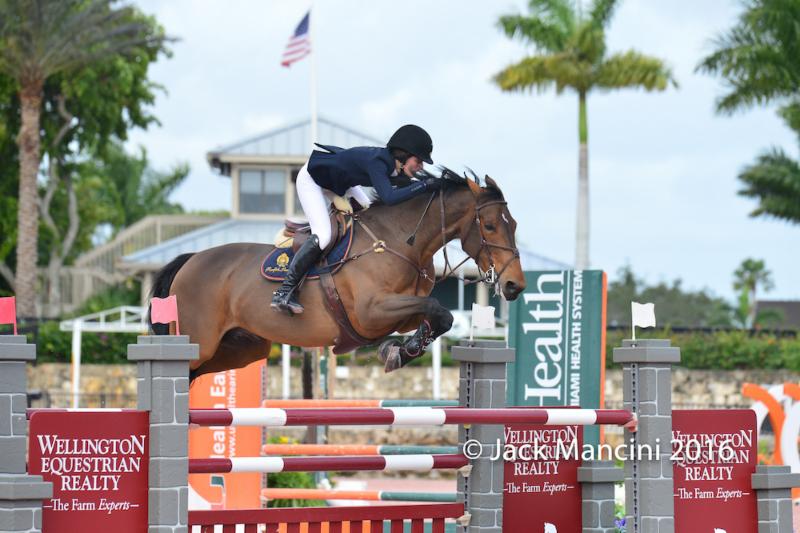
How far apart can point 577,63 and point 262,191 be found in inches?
338

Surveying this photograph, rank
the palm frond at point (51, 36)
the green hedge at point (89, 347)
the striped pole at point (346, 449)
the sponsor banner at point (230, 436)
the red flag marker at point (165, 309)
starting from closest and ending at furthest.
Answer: the red flag marker at point (165, 309) < the striped pole at point (346, 449) < the sponsor banner at point (230, 436) < the green hedge at point (89, 347) < the palm frond at point (51, 36)

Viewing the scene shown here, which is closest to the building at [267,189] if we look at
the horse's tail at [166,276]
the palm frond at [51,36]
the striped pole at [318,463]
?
the palm frond at [51,36]

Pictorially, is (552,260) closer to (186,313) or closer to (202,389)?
(202,389)

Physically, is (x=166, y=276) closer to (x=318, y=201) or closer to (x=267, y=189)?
(x=318, y=201)

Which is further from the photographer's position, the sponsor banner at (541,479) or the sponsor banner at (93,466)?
the sponsor banner at (541,479)

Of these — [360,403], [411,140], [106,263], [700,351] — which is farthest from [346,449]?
[106,263]

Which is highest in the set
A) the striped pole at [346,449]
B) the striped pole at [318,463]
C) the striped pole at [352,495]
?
the striped pole at [318,463]

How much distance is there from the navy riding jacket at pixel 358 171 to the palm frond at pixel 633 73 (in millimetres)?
21968

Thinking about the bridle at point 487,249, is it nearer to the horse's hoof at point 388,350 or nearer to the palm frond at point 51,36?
the horse's hoof at point 388,350

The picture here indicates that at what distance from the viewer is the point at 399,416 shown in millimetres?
5453

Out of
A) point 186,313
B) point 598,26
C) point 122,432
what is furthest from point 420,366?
point 122,432

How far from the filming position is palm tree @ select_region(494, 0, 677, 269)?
27453 mm

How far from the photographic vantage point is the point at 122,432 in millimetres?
5086

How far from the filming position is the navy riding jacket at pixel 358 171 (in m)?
6.33
